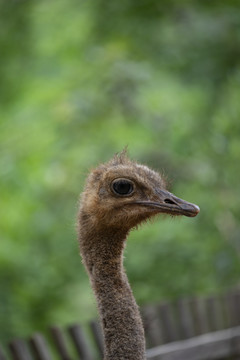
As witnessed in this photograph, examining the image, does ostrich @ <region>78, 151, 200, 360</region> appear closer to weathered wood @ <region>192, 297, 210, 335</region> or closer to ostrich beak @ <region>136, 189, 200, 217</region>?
ostrich beak @ <region>136, 189, 200, 217</region>

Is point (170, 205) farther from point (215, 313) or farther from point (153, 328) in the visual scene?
point (215, 313)

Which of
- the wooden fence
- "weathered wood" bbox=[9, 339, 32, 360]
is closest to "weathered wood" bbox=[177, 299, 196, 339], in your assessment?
the wooden fence

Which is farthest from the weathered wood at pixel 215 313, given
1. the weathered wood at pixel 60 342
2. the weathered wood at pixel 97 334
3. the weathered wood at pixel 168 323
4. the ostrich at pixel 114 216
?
the ostrich at pixel 114 216

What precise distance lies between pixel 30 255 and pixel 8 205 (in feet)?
1.71

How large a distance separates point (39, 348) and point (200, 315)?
135cm

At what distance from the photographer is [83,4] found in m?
9.27

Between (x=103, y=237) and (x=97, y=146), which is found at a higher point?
(x=97, y=146)

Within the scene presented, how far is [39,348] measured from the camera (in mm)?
5117

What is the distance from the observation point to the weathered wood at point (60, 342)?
5289 millimetres

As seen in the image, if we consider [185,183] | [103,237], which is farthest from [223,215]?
[103,237]

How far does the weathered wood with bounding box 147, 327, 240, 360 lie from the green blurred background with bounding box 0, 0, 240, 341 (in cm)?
81

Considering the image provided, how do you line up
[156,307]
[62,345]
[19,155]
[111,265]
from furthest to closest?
[19,155]
[156,307]
[62,345]
[111,265]

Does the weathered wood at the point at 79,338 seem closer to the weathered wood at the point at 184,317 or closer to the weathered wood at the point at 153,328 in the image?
the weathered wood at the point at 153,328

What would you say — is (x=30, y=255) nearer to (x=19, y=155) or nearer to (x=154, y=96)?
(x=19, y=155)
